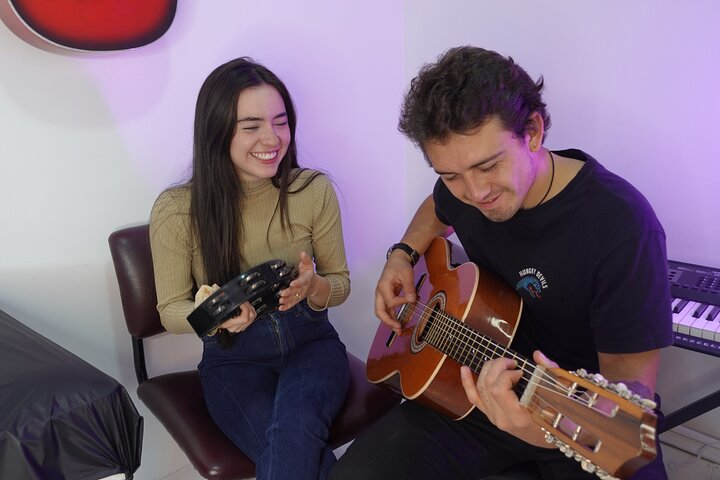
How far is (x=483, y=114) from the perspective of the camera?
1.13m

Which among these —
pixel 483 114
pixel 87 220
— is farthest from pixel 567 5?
pixel 87 220

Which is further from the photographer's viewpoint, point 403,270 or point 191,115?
point 191,115

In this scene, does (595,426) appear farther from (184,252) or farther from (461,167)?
(184,252)

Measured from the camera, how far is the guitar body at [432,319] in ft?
4.45

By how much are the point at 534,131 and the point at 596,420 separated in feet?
1.99

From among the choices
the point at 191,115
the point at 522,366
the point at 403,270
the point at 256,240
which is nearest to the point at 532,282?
the point at 522,366

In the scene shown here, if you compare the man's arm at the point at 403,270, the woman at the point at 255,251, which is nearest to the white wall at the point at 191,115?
the woman at the point at 255,251

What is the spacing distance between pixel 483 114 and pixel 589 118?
0.91 meters

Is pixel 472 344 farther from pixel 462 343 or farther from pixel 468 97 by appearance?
pixel 468 97

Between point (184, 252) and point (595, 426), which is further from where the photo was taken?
point (184, 252)

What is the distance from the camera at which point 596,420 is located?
0.86m

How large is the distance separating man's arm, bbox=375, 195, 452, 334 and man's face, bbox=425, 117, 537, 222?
0.46m

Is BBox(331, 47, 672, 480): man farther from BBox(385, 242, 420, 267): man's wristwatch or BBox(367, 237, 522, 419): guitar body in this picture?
BBox(385, 242, 420, 267): man's wristwatch

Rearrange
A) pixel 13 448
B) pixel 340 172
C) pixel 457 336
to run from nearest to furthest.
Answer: pixel 13 448 < pixel 457 336 < pixel 340 172
